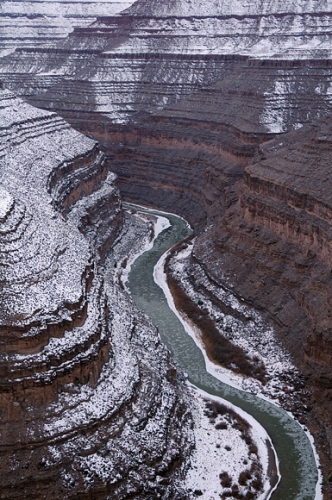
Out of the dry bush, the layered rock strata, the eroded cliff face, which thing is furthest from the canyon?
the layered rock strata

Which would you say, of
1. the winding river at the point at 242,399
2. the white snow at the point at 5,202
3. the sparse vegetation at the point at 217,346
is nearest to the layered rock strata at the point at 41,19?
the winding river at the point at 242,399

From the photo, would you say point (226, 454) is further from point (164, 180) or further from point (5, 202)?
point (164, 180)

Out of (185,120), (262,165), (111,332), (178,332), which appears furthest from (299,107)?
(111,332)

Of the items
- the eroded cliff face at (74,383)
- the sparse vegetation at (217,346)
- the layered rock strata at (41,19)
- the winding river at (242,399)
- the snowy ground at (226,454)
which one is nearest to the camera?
the eroded cliff face at (74,383)

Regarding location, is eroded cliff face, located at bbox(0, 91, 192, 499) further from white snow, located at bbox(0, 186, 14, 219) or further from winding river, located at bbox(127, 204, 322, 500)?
winding river, located at bbox(127, 204, 322, 500)

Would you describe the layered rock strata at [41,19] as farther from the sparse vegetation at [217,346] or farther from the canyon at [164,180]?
the sparse vegetation at [217,346]

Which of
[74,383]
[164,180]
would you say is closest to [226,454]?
[74,383]
